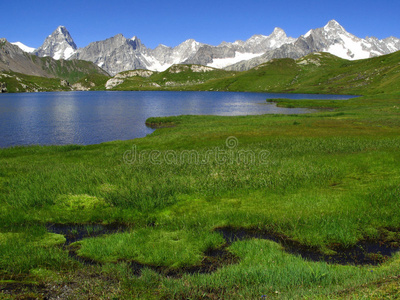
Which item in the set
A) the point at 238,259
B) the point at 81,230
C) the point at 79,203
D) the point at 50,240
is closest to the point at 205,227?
the point at 238,259

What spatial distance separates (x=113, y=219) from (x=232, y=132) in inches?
1546

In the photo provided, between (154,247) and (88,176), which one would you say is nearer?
(154,247)

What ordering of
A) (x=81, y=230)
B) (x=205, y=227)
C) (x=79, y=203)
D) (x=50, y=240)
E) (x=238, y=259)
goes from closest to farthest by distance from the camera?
(x=238, y=259)
(x=50, y=240)
(x=205, y=227)
(x=81, y=230)
(x=79, y=203)

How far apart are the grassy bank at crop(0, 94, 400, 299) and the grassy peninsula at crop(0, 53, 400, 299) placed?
7cm

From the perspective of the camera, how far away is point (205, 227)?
56.7 feet

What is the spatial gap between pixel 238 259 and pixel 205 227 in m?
3.71

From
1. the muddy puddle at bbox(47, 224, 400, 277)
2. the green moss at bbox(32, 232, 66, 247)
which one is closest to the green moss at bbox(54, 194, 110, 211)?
the muddy puddle at bbox(47, 224, 400, 277)

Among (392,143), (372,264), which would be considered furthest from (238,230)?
(392,143)

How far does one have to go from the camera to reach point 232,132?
55844mm

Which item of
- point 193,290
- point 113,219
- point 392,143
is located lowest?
point 113,219

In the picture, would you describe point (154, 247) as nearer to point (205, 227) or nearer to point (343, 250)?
point (205, 227)

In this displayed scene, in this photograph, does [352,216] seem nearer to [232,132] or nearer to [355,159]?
[355,159]

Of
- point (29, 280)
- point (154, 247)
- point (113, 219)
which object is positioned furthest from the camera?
point (113, 219)

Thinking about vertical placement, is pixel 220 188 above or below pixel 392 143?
below
